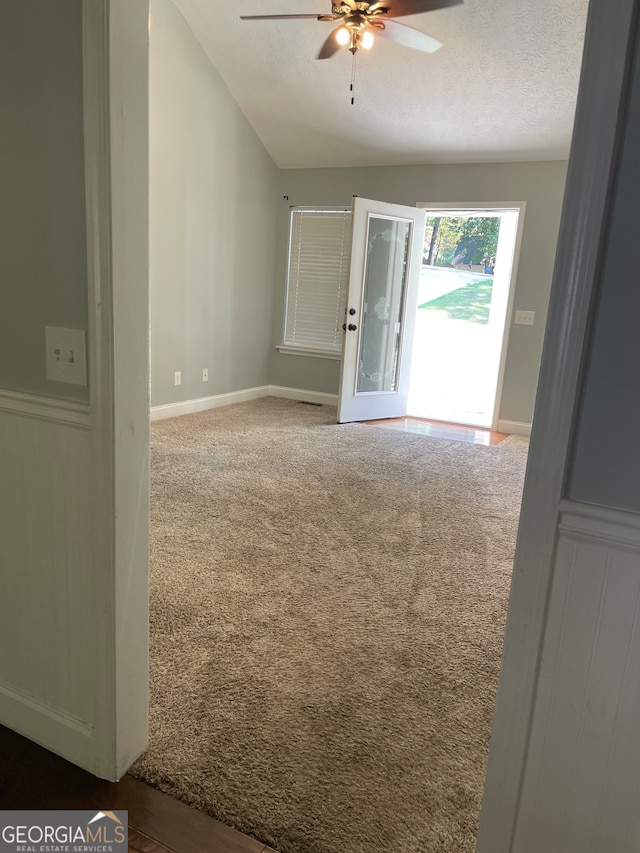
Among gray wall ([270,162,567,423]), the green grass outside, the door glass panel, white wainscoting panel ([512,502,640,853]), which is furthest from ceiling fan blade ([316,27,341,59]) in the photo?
the green grass outside

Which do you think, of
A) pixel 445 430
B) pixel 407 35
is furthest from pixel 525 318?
pixel 407 35

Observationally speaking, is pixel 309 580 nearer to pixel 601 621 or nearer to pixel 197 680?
pixel 197 680

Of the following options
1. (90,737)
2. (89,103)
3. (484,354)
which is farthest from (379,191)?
(90,737)

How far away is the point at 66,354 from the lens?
1292 mm

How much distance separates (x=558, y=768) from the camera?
3.25ft

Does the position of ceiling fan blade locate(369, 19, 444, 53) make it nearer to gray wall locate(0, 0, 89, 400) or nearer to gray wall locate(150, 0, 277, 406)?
gray wall locate(150, 0, 277, 406)

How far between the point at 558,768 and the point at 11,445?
1.38 metres

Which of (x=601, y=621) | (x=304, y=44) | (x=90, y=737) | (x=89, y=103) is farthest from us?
(x=304, y=44)

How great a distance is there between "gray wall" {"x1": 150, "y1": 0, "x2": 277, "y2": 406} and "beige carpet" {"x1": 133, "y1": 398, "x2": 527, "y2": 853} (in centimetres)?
164

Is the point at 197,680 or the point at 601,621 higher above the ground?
the point at 601,621

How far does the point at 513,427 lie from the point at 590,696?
15.7 feet

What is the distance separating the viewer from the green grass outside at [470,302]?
347 inches

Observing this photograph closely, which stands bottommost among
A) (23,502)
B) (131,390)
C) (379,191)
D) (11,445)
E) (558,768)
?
(558,768)

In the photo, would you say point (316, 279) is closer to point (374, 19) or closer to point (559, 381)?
point (374, 19)
